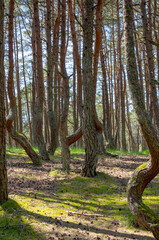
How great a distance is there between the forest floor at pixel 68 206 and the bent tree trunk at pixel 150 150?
374 millimetres

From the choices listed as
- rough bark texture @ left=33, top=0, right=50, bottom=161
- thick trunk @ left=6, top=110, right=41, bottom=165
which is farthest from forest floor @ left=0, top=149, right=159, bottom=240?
rough bark texture @ left=33, top=0, right=50, bottom=161

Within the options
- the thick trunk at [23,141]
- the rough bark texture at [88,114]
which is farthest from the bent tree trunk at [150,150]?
the thick trunk at [23,141]

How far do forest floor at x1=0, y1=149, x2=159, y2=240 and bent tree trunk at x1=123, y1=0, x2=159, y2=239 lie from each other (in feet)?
1.23

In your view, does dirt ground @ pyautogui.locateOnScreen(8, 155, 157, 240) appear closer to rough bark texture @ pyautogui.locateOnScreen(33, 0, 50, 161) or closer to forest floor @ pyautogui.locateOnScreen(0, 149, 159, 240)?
forest floor @ pyautogui.locateOnScreen(0, 149, 159, 240)

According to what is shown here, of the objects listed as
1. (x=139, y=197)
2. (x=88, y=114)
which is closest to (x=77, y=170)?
(x=88, y=114)

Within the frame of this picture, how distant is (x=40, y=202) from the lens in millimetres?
4773

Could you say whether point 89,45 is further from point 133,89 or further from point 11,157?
point 11,157

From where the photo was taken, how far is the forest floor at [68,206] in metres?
3.63

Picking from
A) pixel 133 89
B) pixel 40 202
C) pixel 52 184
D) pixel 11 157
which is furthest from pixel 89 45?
pixel 11 157

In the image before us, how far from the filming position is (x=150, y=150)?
11.7ft

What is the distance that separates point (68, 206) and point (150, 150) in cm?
219

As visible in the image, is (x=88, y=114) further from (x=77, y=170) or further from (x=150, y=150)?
(x=150, y=150)

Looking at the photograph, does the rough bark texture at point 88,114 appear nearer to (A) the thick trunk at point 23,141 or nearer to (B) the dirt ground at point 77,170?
(B) the dirt ground at point 77,170

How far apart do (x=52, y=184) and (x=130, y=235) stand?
9.57 ft
